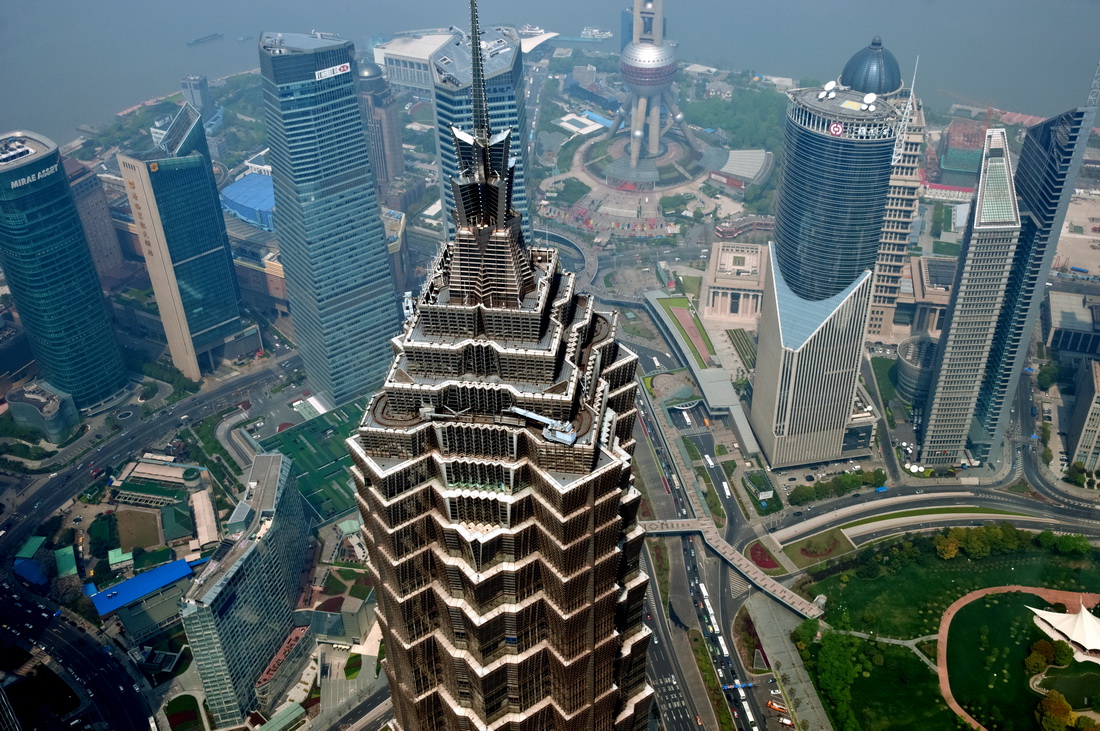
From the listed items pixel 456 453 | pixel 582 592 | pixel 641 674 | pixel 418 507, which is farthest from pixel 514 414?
pixel 641 674

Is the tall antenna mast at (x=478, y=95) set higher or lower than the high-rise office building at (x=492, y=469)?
higher

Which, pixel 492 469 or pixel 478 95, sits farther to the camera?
pixel 492 469

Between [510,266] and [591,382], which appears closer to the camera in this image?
[510,266]

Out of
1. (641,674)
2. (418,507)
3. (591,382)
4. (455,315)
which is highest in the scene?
(455,315)

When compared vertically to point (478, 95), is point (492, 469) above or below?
below

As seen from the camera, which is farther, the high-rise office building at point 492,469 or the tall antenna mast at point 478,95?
the high-rise office building at point 492,469

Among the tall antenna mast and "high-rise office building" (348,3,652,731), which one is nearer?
the tall antenna mast

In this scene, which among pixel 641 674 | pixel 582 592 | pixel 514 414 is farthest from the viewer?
pixel 641 674

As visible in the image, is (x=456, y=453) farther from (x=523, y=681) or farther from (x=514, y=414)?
(x=523, y=681)
